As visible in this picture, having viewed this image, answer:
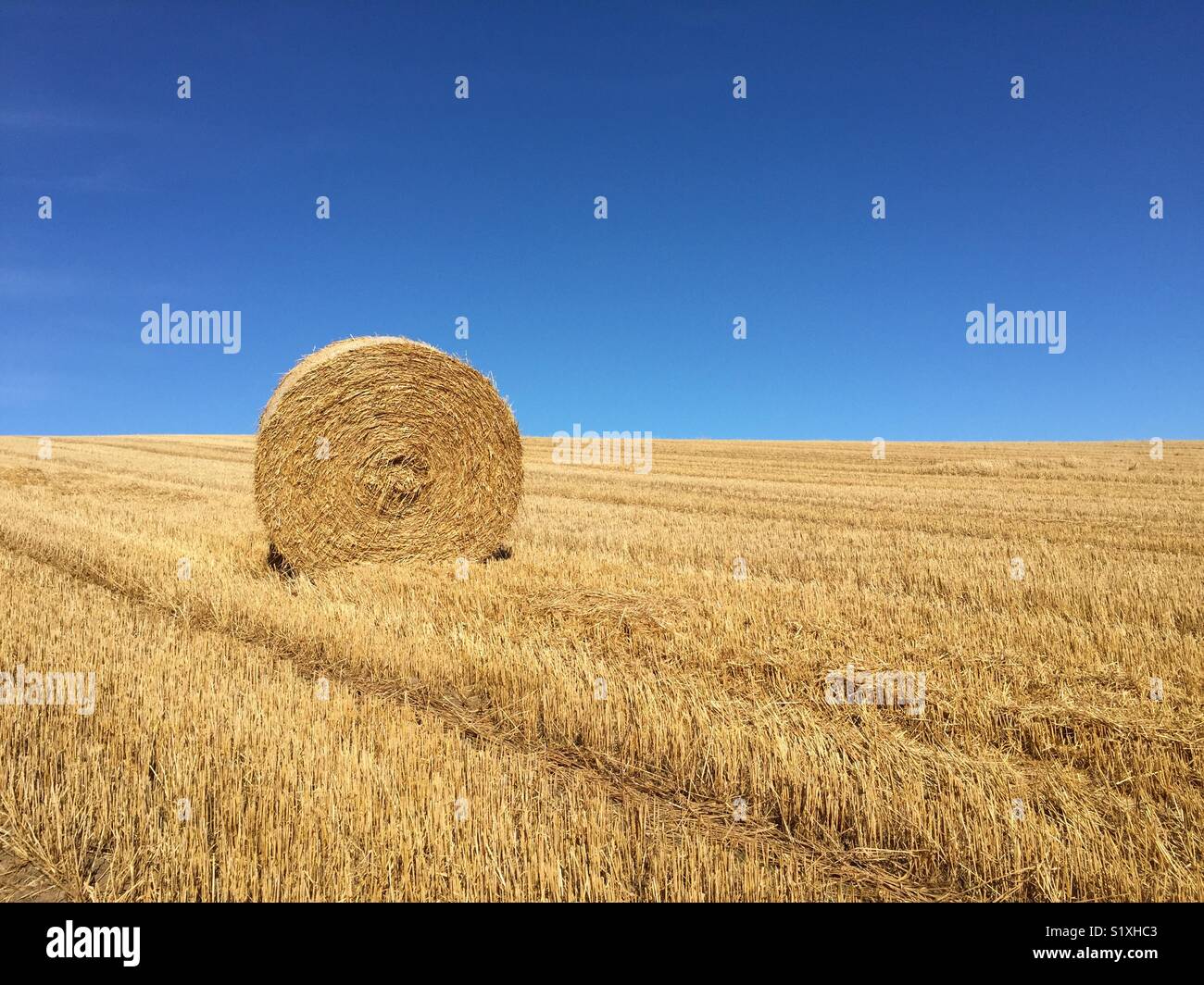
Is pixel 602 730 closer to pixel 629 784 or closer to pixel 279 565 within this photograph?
pixel 629 784

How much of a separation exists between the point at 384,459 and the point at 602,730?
5.70 metres

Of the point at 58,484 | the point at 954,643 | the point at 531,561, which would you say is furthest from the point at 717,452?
the point at 954,643

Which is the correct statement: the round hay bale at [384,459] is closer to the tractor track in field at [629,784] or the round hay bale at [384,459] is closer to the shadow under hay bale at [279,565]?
the shadow under hay bale at [279,565]

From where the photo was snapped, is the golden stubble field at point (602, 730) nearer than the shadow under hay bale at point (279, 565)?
Yes

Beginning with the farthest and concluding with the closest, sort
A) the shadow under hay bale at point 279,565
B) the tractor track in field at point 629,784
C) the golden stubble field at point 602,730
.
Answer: the shadow under hay bale at point 279,565 → the tractor track in field at point 629,784 → the golden stubble field at point 602,730

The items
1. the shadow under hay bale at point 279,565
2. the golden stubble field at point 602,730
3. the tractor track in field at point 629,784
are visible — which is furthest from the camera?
the shadow under hay bale at point 279,565

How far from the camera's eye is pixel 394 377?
927cm

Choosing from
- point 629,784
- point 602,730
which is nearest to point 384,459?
point 602,730

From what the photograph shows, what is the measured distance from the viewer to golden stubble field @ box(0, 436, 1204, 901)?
304 centimetres

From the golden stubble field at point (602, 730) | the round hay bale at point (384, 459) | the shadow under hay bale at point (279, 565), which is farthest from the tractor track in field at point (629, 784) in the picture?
the round hay bale at point (384, 459)

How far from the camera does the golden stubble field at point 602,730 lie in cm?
304

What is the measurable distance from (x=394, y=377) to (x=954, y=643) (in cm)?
668

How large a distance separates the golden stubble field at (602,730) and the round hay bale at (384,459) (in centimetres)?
52

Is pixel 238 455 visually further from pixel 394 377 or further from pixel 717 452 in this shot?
pixel 394 377
